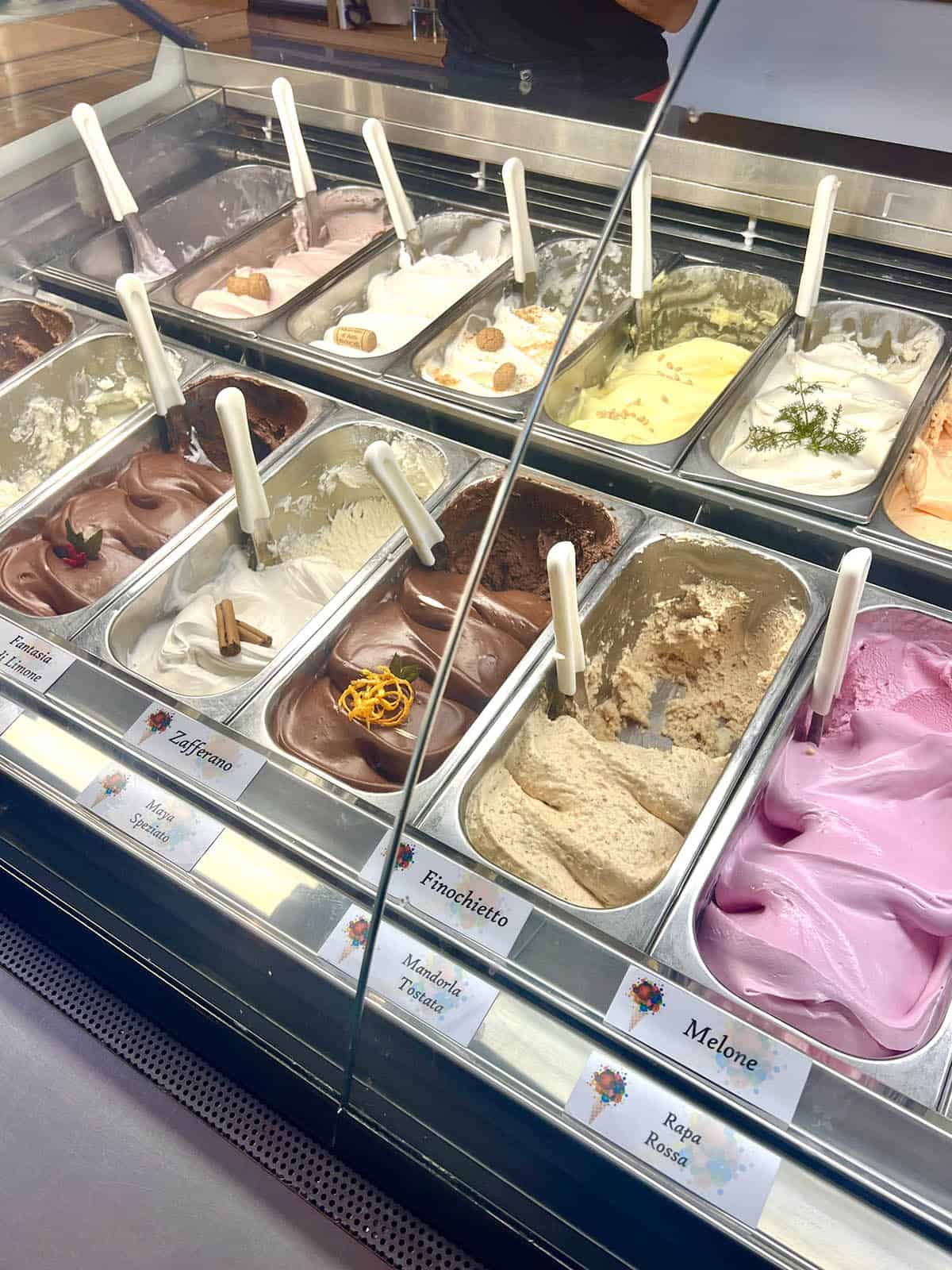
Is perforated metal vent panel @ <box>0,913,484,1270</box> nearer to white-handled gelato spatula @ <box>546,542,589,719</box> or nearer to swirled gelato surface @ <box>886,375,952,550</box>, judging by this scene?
white-handled gelato spatula @ <box>546,542,589,719</box>

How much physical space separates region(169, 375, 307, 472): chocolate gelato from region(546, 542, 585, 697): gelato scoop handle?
930 millimetres

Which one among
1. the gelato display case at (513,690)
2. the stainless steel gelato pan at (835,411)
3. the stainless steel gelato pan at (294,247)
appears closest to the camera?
the gelato display case at (513,690)

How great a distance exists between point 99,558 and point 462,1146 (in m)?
1.27

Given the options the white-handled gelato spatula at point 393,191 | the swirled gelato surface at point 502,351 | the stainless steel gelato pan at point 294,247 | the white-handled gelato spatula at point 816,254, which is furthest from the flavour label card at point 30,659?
the white-handled gelato spatula at point 816,254

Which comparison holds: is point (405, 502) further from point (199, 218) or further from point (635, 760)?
point (199, 218)

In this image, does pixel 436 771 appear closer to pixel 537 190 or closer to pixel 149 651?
pixel 149 651

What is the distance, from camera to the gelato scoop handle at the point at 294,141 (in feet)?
8.83

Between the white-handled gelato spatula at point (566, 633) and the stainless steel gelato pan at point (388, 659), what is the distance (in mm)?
80

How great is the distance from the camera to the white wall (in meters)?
1.95

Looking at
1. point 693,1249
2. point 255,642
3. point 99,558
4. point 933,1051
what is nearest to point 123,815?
point 255,642

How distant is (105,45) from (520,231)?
1.34 metres

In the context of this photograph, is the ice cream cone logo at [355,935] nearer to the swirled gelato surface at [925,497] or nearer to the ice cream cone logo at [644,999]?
the ice cream cone logo at [644,999]

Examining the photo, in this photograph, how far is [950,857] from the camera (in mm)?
1414

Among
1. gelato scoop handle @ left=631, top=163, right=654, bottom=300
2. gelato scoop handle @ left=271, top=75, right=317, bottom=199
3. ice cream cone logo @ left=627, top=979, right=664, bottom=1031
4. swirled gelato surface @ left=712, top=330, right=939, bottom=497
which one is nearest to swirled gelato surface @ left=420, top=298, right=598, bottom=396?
gelato scoop handle @ left=631, top=163, right=654, bottom=300
